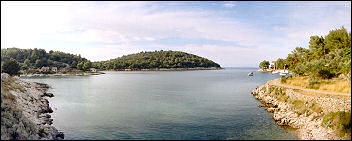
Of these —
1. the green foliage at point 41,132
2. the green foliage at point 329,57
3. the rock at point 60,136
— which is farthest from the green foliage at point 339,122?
the green foliage at point 41,132

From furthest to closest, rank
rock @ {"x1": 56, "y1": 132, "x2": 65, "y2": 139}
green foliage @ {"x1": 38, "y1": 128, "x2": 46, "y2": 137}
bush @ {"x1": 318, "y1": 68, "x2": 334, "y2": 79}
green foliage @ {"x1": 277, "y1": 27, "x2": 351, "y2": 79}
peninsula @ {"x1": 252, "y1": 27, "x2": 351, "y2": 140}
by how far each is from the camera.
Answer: bush @ {"x1": 318, "y1": 68, "x2": 334, "y2": 79} < green foliage @ {"x1": 277, "y1": 27, "x2": 351, "y2": 79} < peninsula @ {"x1": 252, "y1": 27, "x2": 351, "y2": 140} < rock @ {"x1": 56, "y1": 132, "x2": 65, "y2": 139} < green foliage @ {"x1": 38, "y1": 128, "x2": 46, "y2": 137}

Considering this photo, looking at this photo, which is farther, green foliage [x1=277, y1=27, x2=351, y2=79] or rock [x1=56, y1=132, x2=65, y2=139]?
green foliage [x1=277, y1=27, x2=351, y2=79]

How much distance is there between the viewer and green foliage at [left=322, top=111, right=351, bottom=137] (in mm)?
23473

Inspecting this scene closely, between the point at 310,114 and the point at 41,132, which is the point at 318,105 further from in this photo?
the point at 41,132

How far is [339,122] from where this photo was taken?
24.5 m

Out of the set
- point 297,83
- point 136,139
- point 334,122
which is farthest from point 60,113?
point 297,83

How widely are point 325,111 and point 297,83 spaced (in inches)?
892

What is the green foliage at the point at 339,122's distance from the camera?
2347 centimetres

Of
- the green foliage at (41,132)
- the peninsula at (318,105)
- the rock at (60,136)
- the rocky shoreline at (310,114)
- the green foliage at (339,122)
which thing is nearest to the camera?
the green foliage at (41,132)

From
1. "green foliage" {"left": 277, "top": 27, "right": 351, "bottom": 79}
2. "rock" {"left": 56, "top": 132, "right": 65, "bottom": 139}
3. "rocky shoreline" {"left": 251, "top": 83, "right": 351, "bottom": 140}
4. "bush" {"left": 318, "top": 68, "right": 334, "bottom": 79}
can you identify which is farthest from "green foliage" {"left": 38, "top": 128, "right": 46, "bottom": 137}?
"bush" {"left": 318, "top": 68, "right": 334, "bottom": 79}

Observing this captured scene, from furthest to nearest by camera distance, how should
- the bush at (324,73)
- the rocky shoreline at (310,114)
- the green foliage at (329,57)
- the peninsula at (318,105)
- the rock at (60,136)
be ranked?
the bush at (324,73)
the green foliage at (329,57)
the peninsula at (318,105)
the rocky shoreline at (310,114)
the rock at (60,136)

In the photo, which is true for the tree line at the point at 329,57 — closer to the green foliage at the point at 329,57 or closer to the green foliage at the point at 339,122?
the green foliage at the point at 329,57

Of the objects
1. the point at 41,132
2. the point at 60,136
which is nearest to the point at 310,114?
the point at 60,136

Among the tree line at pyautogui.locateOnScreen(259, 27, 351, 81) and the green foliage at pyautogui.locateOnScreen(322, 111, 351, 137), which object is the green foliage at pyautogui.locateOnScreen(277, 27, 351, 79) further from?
the green foliage at pyautogui.locateOnScreen(322, 111, 351, 137)
